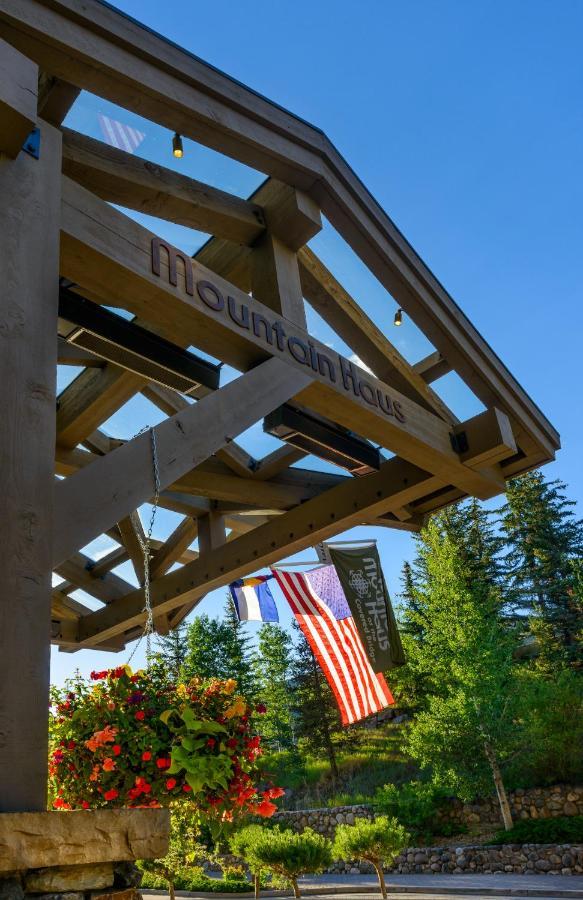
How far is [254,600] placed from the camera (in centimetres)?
955

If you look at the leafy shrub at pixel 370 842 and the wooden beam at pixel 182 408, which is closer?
the wooden beam at pixel 182 408

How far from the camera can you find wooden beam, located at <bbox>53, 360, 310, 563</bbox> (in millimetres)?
2787

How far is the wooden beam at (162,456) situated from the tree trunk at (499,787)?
17487 mm

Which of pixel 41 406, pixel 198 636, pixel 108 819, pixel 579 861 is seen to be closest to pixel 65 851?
pixel 108 819

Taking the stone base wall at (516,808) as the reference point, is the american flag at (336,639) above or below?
above

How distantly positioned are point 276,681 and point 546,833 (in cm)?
1820

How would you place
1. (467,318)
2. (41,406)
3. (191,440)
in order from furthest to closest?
(467,318), (191,440), (41,406)

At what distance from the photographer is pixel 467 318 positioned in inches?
218

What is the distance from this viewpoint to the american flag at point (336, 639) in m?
7.85

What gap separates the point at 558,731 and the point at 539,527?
50.1 ft

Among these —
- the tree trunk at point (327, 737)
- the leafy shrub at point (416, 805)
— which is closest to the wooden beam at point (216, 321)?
the leafy shrub at point (416, 805)

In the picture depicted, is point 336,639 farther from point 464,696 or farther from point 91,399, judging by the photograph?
point 464,696

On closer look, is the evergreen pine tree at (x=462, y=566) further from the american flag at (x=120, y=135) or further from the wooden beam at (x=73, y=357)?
the american flag at (x=120, y=135)

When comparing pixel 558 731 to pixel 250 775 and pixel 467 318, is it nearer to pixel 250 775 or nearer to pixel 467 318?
pixel 467 318
